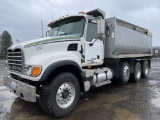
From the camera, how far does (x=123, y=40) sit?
23.6ft

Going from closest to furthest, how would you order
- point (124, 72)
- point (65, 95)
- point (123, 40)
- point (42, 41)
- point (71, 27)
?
1. point (42, 41)
2. point (65, 95)
3. point (71, 27)
4. point (123, 40)
5. point (124, 72)

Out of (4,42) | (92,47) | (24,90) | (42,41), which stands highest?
(4,42)

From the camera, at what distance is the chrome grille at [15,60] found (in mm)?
4287

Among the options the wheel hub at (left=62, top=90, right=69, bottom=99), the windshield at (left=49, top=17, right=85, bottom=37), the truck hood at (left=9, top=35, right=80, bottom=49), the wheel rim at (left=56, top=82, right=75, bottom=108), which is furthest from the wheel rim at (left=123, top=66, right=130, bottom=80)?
the wheel hub at (left=62, top=90, right=69, bottom=99)

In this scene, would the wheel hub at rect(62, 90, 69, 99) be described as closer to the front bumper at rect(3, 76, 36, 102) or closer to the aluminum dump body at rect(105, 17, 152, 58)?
the front bumper at rect(3, 76, 36, 102)

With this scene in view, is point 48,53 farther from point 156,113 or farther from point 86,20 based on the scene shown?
point 156,113

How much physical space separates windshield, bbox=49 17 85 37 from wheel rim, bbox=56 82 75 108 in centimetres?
174

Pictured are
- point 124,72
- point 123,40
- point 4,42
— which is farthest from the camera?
point 4,42

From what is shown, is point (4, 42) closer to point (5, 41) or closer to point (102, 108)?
point (5, 41)

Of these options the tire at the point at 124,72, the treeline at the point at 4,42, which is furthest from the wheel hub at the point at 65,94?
the treeline at the point at 4,42

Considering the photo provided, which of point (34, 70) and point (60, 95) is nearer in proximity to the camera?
point (34, 70)

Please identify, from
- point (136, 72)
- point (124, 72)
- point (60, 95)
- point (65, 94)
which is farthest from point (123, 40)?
point (60, 95)

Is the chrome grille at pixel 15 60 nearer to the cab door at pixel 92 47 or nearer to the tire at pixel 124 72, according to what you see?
the cab door at pixel 92 47

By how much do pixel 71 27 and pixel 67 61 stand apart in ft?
5.30
